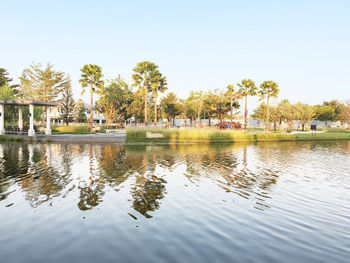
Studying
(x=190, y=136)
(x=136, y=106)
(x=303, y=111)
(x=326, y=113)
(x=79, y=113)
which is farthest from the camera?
(x=326, y=113)

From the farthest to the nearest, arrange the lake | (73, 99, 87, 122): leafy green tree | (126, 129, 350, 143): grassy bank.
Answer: (73, 99, 87, 122): leafy green tree → (126, 129, 350, 143): grassy bank → the lake

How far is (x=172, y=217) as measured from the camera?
6.14 metres

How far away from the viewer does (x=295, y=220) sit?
6.02 m

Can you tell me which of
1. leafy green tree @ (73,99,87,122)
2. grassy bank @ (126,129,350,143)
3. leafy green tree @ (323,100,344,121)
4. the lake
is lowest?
the lake

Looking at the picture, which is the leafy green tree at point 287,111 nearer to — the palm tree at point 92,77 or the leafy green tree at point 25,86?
the palm tree at point 92,77

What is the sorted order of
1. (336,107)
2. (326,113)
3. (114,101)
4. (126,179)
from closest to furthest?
(126,179)
(114,101)
(326,113)
(336,107)

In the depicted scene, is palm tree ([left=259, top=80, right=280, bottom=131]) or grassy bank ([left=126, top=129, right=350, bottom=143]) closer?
grassy bank ([left=126, top=129, right=350, bottom=143])

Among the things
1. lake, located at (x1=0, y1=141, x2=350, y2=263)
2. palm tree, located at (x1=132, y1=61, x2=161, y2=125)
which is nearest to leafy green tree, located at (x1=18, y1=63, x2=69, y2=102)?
palm tree, located at (x1=132, y1=61, x2=161, y2=125)

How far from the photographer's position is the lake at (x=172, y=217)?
4457 mm

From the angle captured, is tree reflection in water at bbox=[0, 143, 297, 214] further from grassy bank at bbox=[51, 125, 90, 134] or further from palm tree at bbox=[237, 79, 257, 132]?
palm tree at bbox=[237, 79, 257, 132]

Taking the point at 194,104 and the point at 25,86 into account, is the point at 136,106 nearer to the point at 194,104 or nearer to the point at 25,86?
the point at 194,104

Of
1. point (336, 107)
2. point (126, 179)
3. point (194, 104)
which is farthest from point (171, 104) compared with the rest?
point (336, 107)

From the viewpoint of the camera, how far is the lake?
446cm

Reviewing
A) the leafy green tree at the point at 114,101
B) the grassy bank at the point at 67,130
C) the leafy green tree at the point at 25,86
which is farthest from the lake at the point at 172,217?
the leafy green tree at the point at 25,86
